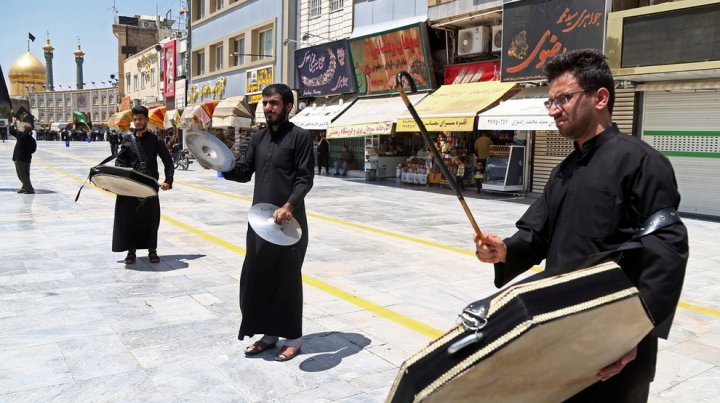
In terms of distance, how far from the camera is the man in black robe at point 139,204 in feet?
22.0

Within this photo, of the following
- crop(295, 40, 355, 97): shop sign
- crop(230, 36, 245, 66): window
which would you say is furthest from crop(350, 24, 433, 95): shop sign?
crop(230, 36, 245, 66): window

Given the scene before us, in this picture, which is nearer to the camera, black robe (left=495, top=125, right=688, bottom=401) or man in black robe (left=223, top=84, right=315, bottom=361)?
black robe (left=495, top=125, right=688, bottom=401)

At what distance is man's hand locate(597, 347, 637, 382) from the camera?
1732mm

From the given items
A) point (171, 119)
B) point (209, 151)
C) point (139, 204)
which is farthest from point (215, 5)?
point (209, 151)

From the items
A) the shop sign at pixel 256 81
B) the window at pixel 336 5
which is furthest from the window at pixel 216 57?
the window at pixel 336 5

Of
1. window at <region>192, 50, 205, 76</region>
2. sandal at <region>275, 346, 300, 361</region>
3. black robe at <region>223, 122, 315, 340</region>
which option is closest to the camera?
black robe at <region>223, 122, 315, 340</region>

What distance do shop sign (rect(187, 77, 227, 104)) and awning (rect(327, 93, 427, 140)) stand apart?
40.5ft

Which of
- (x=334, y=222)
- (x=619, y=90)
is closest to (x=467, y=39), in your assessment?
(x=619, y=90)

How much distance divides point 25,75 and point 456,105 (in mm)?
91168

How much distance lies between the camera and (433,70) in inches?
679

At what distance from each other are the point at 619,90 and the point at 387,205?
5284 mm

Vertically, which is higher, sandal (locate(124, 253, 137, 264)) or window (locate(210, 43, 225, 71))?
window (locate(210, 43, 225, 71))

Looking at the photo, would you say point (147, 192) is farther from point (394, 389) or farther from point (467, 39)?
point (467, 39)

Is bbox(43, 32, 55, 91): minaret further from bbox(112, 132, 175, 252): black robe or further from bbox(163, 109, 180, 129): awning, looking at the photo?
bbox(112, 132, 175, 252): black robe
